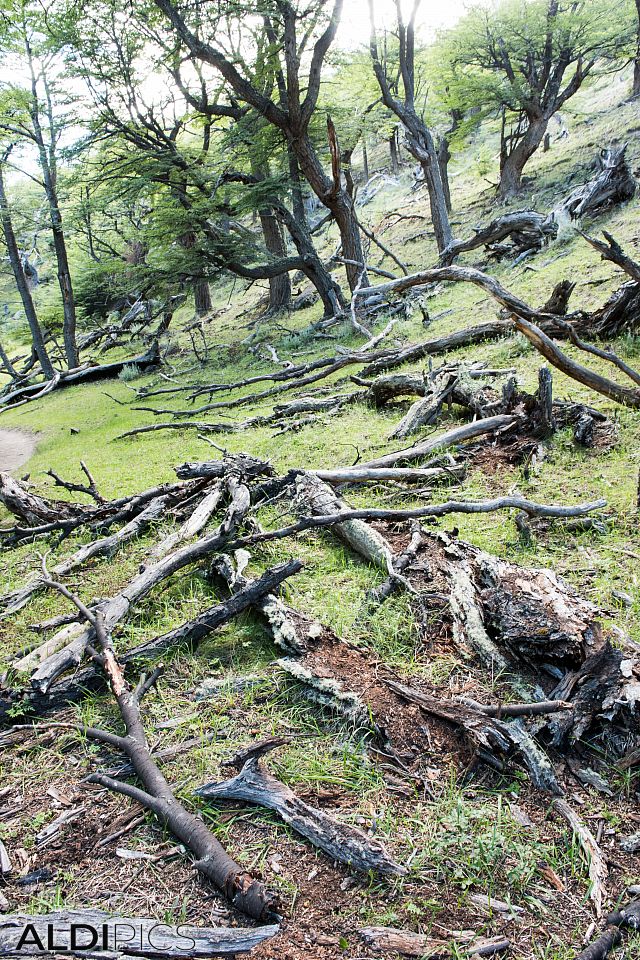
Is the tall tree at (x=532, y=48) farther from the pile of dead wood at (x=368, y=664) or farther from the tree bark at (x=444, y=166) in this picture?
the pile of dead wood at (x=368, y=664)

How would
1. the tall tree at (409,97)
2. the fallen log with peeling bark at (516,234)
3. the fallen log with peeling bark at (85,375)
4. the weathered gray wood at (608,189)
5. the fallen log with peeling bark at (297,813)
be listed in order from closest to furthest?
the fallen log with peeling bark at (297,813) < the weathered gray wood at (608,189) < the fallen log with peeling bark at (516,234) < the tall tree at (409,97) < the fallen log with peeling bark at (85,375)

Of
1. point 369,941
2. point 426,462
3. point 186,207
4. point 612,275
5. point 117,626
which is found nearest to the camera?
point 369,941

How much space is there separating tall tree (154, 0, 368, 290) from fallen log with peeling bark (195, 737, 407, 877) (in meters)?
10.7

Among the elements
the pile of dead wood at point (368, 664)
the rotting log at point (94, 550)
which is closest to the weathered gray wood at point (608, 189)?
the pile of dead wood at point (368, 664)

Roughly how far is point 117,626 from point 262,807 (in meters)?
1.75

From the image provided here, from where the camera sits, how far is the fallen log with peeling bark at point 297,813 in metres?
2.10

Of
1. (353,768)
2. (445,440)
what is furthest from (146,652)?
(445,440)

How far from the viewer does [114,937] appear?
194cm

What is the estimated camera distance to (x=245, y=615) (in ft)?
12.5

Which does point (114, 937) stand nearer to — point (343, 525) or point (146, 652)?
point (146, 652)

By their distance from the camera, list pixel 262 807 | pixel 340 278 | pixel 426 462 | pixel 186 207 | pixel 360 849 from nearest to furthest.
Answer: pixel 360 849 < pixel 262 807 < pixel 426 462 < pixel 186 207 < pixel 340 278

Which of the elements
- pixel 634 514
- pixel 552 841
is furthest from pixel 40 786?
pixel 634 514

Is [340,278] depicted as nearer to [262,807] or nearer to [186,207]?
[186,207]

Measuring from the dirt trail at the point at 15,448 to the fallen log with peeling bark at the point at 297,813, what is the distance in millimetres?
10197
